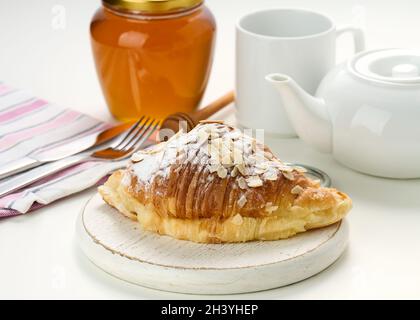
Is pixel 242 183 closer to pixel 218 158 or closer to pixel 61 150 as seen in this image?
pixel 218 158

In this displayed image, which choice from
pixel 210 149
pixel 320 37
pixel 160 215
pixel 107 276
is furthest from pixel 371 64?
pixel 107 276

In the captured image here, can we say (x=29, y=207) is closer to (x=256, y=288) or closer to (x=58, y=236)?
(x=58, y=236)

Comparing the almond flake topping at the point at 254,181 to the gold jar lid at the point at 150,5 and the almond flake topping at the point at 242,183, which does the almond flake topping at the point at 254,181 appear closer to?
the almond flake topping at the point at 242,183

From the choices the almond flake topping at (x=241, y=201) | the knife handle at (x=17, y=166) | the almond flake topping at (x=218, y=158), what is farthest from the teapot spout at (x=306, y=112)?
the knife handle at (x=17, y=166)

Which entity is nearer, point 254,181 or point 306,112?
point 254,181

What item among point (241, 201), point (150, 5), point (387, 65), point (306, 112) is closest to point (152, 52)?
point (150, 5)

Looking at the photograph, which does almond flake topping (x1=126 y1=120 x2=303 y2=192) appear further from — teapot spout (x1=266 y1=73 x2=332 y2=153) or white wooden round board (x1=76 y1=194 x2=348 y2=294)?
teapot spout (x1=266 y1=73 x2=332 y2=153)

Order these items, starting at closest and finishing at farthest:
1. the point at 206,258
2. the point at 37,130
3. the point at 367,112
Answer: the point at 206,258
the point at 367,112
the point at 37,130
